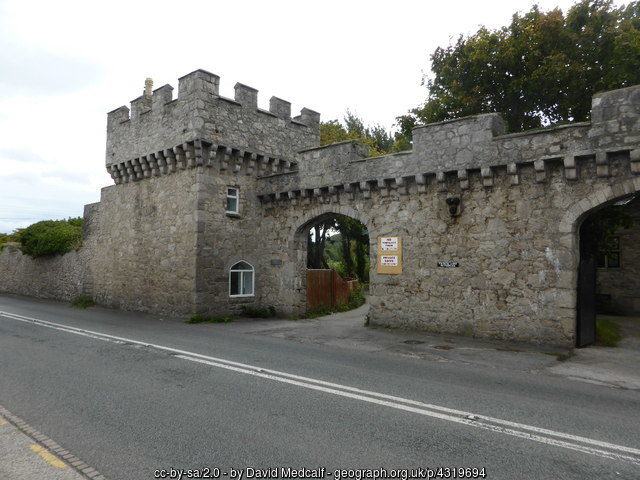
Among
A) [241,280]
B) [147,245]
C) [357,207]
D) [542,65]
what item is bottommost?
[241,280]

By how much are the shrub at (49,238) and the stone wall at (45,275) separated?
422mm

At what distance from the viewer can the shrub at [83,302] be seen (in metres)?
19.2

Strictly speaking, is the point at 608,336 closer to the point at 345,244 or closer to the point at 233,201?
the point at 233,201

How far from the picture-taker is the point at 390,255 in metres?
12.9

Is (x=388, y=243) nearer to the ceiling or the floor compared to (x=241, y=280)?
nearer to the ceiling

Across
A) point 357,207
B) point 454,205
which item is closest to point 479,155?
point 454,205

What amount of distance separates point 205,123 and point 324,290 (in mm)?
8055

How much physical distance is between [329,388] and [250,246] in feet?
34.6

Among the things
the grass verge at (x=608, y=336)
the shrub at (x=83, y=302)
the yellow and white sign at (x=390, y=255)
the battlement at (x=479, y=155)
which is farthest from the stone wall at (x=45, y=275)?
the grass verge at (x=608, y=336)

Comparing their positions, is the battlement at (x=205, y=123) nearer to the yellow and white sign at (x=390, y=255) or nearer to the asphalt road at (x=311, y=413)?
the yellow and white sign at (x=390, y=255)

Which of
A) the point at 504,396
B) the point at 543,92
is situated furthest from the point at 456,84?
the point at 504,396

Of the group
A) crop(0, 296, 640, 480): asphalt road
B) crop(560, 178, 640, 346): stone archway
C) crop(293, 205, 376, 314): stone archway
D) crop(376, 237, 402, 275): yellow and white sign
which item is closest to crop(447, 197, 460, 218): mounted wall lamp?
crop(376, 237, 402, 275): yellow and white sign
